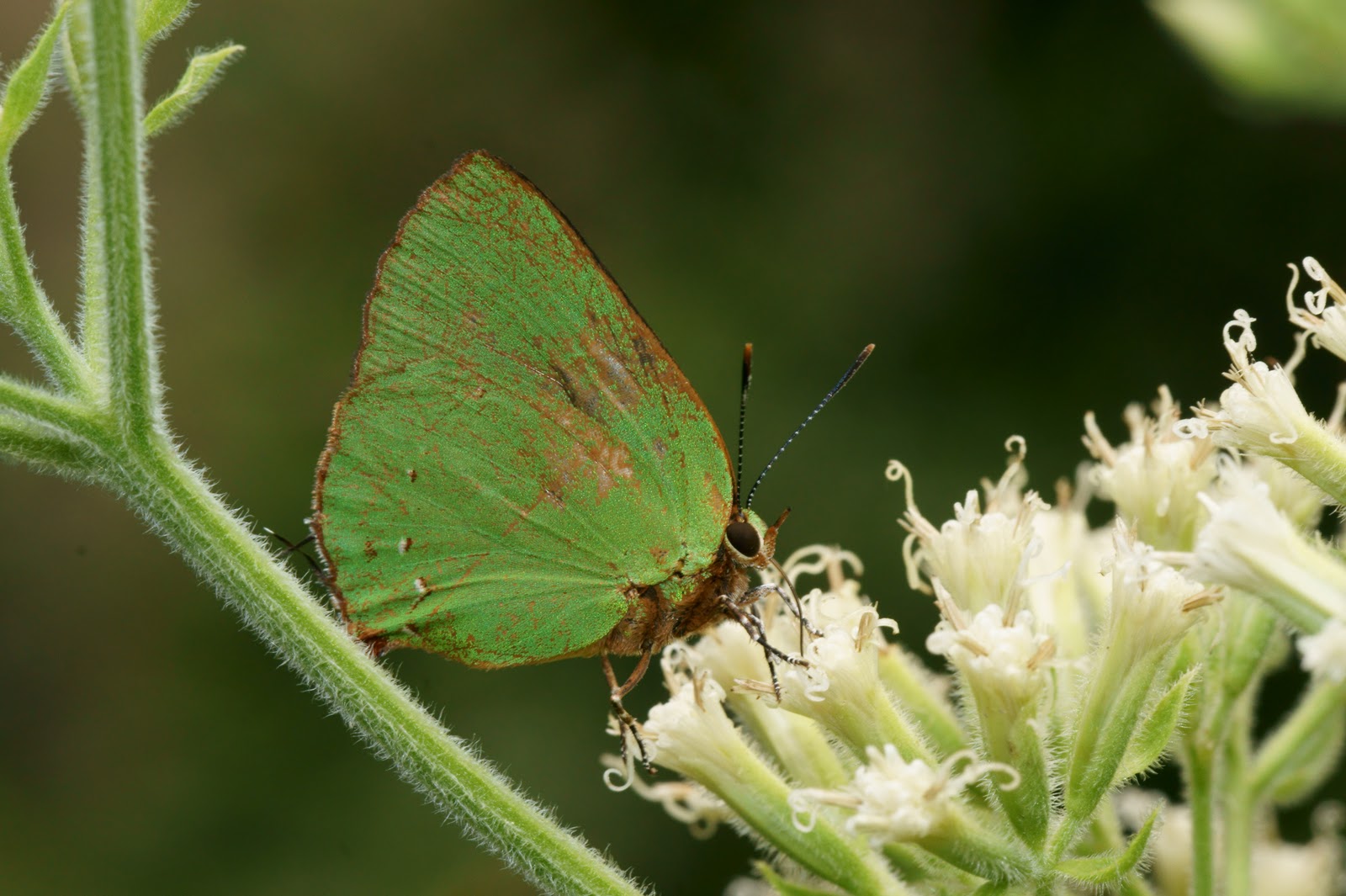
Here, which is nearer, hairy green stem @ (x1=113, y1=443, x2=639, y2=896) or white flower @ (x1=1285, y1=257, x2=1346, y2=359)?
hairy green stem @ (x1=113, y1=443, x2=639, y2=896)

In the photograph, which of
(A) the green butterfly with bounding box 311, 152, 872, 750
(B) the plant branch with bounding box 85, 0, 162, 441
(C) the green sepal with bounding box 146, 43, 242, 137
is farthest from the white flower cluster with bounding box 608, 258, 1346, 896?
(C) the green sepal with bounding box 146, 43, 242, 137

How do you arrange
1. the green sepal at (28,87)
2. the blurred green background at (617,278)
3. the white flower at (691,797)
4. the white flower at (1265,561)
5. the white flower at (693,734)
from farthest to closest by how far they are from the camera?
the blurred green background at (617,278) < the white flower at (691,797) < the white flower at (693,734) < the green sepal at (28,87) < the white flower at (1265,561)

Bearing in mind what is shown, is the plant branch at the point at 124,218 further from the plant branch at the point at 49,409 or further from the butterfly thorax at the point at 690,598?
the butterfly thorax at the point at 690,598

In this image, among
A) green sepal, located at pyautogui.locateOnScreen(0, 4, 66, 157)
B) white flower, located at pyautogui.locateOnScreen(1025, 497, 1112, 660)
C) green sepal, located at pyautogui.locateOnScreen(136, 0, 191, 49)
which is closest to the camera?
green sepal, located at pyautogui.locateOnScreen(0, 4, 66, 157)

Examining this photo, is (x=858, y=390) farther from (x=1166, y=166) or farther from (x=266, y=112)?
(x=266, y=112)

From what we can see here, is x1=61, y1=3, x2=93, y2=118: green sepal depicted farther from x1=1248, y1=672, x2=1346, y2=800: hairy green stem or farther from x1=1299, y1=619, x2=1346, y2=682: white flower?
x1=1248, y1=672, x2=1346, y2=800: hairy green stem

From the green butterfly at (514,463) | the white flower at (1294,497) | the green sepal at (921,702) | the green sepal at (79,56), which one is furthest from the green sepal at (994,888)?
the green sepal at (79,56)

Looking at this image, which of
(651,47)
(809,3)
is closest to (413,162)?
(651,47)
